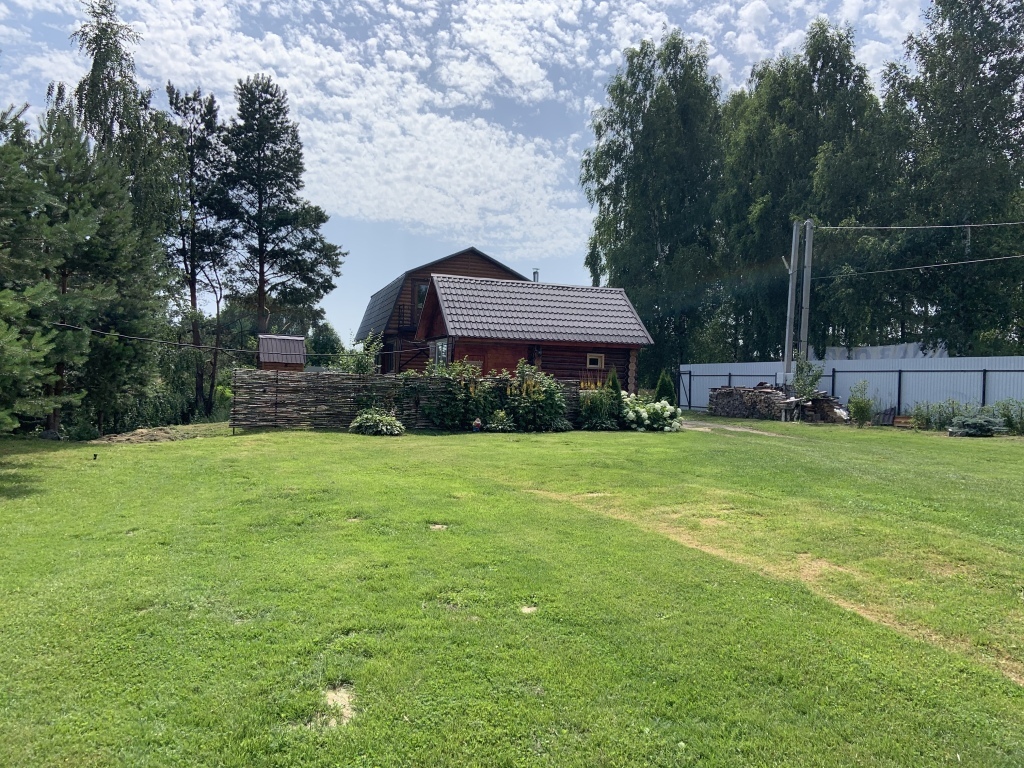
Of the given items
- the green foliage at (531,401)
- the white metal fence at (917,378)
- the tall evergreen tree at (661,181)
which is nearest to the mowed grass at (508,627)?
the green foliage at (531,401)

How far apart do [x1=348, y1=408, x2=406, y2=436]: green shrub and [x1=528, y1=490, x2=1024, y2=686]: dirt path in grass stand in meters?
7.77

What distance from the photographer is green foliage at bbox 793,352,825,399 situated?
2233 centimetres

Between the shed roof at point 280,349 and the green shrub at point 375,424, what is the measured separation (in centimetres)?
1343

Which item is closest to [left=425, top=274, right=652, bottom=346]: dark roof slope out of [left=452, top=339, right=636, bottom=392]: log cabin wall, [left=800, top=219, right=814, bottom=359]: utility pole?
[left=452, top=339, right=636, bottom=392]: log cabin wall

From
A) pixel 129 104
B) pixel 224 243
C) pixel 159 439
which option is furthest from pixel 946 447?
pixel 224 243

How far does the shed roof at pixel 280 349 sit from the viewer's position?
27.0 metres

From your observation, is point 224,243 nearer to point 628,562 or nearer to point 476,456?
point 476,456

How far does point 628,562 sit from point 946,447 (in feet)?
41.2

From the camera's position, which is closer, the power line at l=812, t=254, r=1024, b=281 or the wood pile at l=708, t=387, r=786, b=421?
the wood pile at l=708, t=387, r=786, b=421

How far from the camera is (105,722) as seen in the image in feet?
9.02

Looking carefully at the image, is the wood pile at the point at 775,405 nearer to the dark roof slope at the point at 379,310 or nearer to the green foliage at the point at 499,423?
the green foliage at the point at 499,423

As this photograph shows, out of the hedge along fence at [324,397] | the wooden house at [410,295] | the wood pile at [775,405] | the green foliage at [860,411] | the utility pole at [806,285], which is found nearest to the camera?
the hedge along fence at [324,397]

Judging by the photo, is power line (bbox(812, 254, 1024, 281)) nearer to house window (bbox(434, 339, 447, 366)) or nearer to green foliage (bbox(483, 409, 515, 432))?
house window (bbox(434, 339, 447, 366))

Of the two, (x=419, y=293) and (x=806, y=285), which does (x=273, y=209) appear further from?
(x=806, y=285)
